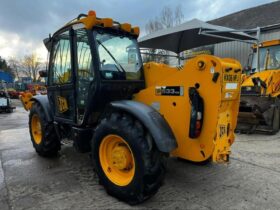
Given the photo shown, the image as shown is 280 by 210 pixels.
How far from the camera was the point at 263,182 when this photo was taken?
12.0 feet

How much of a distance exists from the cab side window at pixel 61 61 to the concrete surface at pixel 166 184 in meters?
1.45

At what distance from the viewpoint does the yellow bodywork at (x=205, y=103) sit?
9.43 ft

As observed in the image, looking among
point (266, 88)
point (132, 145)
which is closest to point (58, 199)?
point (132, 145)

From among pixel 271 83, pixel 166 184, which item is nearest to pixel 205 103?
pixel 166 184

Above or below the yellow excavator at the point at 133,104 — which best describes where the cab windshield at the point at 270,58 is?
above

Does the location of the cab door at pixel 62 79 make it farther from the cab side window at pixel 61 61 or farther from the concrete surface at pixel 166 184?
the concrete surface at pixel 166 184

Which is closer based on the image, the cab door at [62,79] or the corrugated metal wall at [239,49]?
the cab door at [62,79]

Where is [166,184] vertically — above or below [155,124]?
below

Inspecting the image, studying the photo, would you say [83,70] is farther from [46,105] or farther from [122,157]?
[46,105]

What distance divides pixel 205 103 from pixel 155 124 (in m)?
0.60

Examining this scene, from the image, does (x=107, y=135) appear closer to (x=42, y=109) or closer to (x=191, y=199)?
(x=191, y=199)

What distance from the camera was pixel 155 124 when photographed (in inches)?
114

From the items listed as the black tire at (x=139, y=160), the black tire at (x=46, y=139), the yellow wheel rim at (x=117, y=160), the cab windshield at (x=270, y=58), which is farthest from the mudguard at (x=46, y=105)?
the cab windshield at (x=270, y=58)

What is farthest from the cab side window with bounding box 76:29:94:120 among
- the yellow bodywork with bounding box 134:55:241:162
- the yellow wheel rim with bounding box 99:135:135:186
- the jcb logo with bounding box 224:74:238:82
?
the jcb logo with bounding box 224:74:238:82
